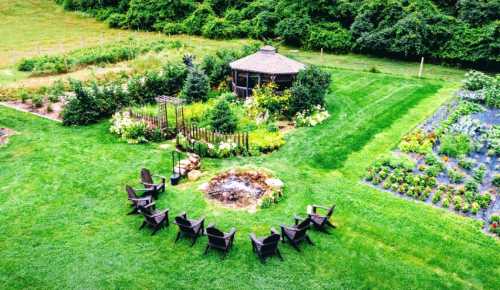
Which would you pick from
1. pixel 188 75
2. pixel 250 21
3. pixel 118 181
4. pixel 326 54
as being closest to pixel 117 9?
pixel 250 21

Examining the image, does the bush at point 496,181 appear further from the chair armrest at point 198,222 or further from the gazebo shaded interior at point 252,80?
the gazebo shaded interior at point 252,80

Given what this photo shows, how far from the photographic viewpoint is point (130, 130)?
16.2 meters

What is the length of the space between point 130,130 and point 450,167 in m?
11.9

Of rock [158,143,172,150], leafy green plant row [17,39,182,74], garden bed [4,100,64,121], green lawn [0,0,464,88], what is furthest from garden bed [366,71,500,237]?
leafy green plant row [17,39,182,74]

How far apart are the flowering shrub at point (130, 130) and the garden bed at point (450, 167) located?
865 cm

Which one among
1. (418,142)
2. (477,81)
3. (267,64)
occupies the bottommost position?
(418,142)

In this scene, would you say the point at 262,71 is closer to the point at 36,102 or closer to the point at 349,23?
the point at 36,102

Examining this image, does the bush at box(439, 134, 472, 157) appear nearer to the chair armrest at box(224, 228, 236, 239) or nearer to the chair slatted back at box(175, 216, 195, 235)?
the chair armrest at box(224, 228, 236, 239)

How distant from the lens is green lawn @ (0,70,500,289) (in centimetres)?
920

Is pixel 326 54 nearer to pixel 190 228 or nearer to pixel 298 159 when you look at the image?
pixel 298 159

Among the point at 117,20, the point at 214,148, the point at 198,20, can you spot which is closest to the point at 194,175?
the point at 214,148

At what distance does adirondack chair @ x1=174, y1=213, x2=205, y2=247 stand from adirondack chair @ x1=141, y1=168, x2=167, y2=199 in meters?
2.00

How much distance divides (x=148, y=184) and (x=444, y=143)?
11021 mm

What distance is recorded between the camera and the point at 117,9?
153 ft
